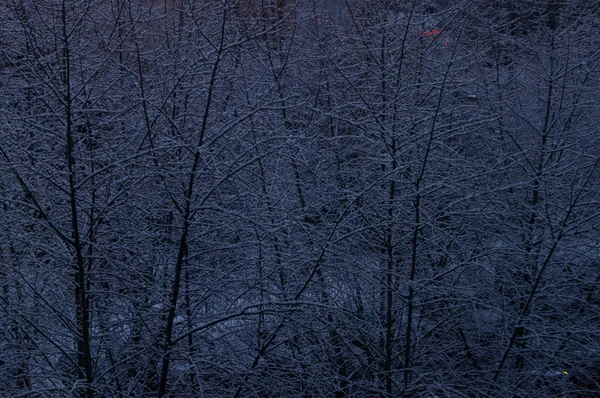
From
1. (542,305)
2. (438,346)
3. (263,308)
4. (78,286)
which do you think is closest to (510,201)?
(542,305)

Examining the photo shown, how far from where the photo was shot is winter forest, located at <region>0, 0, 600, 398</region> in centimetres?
494

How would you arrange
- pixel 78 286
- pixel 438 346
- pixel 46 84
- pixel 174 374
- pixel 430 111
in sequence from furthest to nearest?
pixel 438 346, pixel 430 111, pixel 174 374, pixel 78 286, pixel 46 84

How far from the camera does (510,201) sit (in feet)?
24.3

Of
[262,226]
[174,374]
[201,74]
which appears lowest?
[174,374]

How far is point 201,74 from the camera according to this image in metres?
5.30

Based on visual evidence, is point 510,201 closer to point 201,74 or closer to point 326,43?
point 326,43

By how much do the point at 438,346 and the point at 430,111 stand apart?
2.75 meters

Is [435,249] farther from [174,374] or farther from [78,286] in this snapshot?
[78,286]

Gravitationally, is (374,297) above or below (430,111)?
below

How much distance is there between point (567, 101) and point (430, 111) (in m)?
3.19

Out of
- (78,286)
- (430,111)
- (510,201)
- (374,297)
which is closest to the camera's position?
(78,286)

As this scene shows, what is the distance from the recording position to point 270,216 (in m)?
5.27

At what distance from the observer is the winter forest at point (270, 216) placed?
4.94m

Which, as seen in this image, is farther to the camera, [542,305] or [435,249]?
[542,305]
